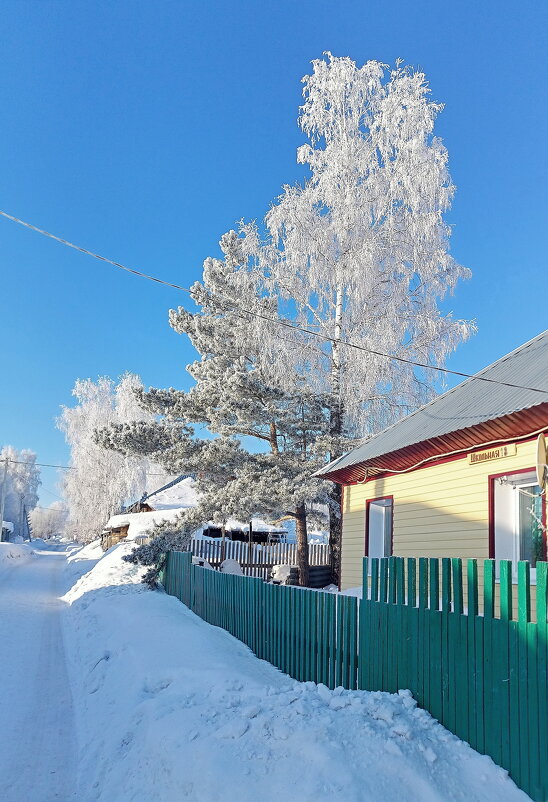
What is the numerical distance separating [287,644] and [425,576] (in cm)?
329

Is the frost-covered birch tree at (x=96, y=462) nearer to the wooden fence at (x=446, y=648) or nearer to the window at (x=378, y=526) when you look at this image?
the window at (x=378, y=526)

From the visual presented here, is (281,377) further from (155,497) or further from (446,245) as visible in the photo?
(155,497)

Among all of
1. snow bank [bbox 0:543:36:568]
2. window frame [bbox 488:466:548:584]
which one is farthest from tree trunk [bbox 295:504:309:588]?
snow bank [bbox 0:543:36:568]

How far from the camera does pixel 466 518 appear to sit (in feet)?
30.1

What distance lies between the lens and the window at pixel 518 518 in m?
8.09

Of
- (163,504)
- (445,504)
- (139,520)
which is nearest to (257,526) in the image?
(139,520)

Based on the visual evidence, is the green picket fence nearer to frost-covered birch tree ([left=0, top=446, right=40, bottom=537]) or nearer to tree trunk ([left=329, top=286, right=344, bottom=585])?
tree trunk ([left=329, top=286, right=344, bottom=585])

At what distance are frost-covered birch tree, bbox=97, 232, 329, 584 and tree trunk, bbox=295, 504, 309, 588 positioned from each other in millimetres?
31

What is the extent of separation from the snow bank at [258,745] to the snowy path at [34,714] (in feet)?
0.72

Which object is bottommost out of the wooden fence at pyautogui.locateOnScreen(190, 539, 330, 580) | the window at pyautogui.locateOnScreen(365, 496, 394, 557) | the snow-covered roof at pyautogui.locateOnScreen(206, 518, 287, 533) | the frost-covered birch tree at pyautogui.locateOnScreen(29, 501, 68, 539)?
the frost-covered birch tree at pyautogui.locateOnScreen(29, 501, 68, 539)

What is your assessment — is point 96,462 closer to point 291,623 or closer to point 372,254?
point 372,254

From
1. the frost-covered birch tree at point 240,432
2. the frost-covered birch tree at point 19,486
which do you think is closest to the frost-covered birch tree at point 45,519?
the frost-covered birch tree at point 19,486

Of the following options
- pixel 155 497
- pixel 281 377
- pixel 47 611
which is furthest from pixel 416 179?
pixel 155 497

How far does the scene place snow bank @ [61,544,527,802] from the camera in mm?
3879
